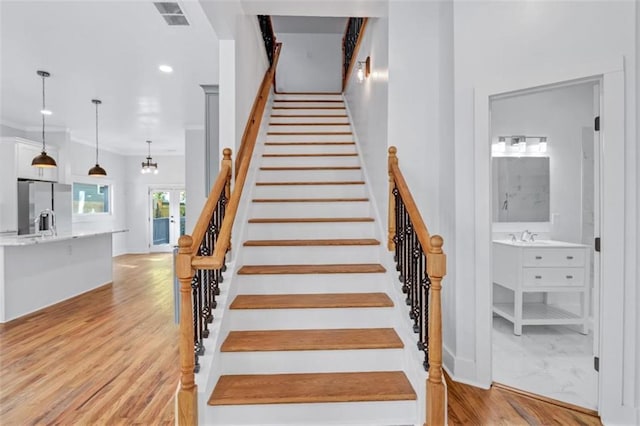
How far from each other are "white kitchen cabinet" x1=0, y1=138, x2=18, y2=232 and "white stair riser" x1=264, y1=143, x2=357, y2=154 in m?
4.96

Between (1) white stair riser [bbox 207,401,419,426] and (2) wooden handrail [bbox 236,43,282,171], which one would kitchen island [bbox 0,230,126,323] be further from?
(1) white stair riser [bbox 207,401,419,426]

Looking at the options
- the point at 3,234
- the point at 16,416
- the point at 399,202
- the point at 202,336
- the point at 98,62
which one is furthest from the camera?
the point at 3,234

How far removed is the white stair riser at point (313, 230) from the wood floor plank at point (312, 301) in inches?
28.7

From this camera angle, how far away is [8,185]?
256 inches

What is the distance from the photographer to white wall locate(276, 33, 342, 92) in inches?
334

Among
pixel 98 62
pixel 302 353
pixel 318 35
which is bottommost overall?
pixel 302 353

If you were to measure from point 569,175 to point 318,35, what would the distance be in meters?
6.11

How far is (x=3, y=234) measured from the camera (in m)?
6.26

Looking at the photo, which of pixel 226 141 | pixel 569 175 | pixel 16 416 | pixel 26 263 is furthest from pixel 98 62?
pixel 569 175

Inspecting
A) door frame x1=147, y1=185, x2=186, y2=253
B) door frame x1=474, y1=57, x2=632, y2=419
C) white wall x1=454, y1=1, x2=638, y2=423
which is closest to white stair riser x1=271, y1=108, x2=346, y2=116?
white wall x1=454, y1=1, x2=638, y2=423

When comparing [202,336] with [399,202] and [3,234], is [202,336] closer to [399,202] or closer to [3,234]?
[399,202]

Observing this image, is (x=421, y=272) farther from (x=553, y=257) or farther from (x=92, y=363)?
(x=92, y=363)

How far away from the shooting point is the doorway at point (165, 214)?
11047 mm

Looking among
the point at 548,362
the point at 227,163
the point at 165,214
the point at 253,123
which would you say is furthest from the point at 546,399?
the point at 165,214
